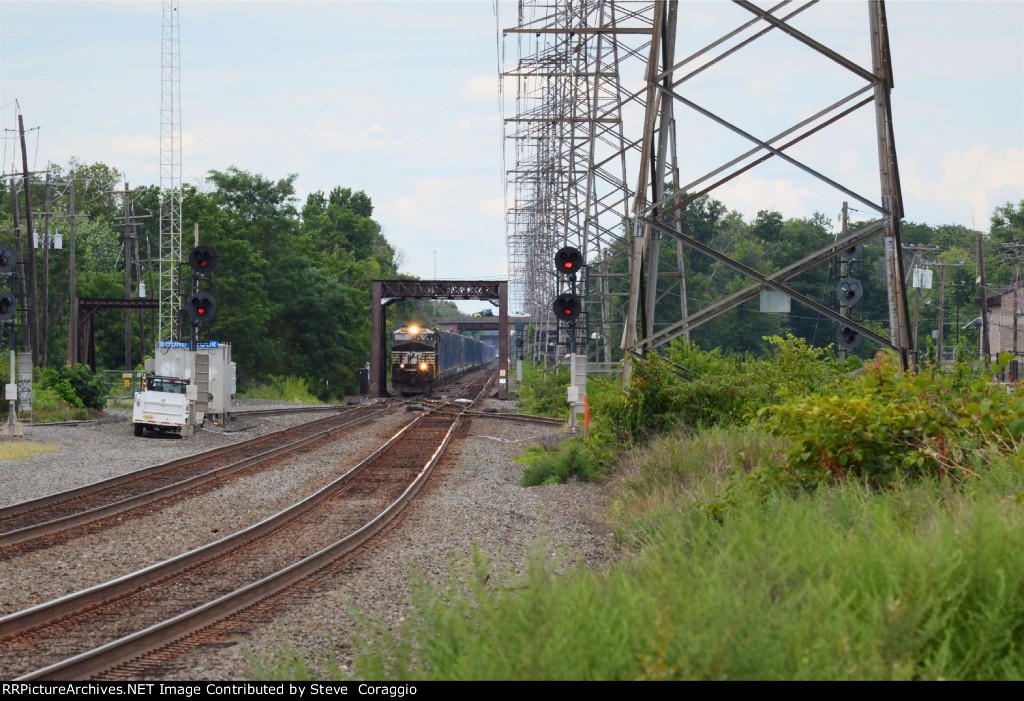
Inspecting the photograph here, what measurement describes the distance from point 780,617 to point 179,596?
25.2 feet

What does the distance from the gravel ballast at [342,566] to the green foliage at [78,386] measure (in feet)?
38.3

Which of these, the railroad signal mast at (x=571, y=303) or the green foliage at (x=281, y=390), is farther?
the green foliage at (x=281, y=390)

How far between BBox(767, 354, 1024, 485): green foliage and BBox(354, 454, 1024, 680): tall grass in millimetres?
3125

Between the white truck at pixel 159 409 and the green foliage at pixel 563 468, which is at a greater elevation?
the white truck at pixel 159 409

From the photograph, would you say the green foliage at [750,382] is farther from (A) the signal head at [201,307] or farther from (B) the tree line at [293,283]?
(B) the tree line at [293,283]

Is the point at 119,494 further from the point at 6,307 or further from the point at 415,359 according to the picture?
the point at 415,359

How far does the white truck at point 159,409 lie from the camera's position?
30.9m

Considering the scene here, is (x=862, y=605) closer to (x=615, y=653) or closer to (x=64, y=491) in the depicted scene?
(x=615, y=653)

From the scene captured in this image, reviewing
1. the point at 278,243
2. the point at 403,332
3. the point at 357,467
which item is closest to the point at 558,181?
the point at 403,332

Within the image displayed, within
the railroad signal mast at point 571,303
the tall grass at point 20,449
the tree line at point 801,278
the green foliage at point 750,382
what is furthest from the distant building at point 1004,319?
the tall grass at point 20,449

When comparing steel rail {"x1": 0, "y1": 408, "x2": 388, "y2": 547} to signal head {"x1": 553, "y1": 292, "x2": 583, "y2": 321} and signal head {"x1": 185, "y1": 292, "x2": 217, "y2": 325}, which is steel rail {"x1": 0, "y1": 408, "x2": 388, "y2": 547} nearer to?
signal head {"x1": 185, "y1": 292, "x2": 217, "y2": 325}

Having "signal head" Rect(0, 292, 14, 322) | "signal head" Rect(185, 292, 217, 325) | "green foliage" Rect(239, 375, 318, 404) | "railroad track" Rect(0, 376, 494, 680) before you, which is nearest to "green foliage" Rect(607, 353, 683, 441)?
"railroad track" Rect(0, 376, 494, 680)

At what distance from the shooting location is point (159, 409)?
30906mm

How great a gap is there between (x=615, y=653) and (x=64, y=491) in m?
16.0
